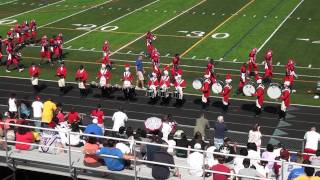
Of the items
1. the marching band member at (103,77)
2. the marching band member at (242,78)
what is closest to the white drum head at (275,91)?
the marching band member at (242,78)

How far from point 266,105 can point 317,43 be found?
10.1 metres

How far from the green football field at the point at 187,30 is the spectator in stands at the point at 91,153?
12.8 metres

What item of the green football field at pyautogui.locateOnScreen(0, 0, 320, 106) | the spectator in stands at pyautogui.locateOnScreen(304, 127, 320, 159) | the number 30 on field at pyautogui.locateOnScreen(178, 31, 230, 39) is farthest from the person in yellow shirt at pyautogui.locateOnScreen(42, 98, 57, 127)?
the number 30 on field at pyautogui.locateOnScreen(178, 31, 230, 39)

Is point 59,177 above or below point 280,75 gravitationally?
below

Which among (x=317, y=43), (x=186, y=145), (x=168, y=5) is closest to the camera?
(x=186, y=145)

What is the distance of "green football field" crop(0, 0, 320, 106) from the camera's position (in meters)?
28.5

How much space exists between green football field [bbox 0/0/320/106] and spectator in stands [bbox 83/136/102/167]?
1275 cm

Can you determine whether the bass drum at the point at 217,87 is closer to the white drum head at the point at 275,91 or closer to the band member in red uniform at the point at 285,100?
the white drum head at the point at 275,91

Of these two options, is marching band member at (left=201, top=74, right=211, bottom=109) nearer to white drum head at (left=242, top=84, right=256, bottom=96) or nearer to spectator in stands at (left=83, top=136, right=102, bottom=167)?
white drum head at (left=242, top=84, right=256, bottom=96)

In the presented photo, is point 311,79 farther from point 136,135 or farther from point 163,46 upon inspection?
point 136,135

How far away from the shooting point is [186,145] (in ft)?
45.6

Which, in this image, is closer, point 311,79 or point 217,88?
point 217,88

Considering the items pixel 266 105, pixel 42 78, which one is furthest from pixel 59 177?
pixel 42 78

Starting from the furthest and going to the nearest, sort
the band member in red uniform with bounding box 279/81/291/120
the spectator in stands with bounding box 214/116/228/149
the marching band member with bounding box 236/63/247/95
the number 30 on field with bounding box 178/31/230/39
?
the number 30 on field with bounding box 178/31/230/39 < the marching band member with bounding box 236/63/247/95 < the band member in red uniform with bounding box 279/81/291/120 < the spectator in stands with bounding box 214/116/228/149
